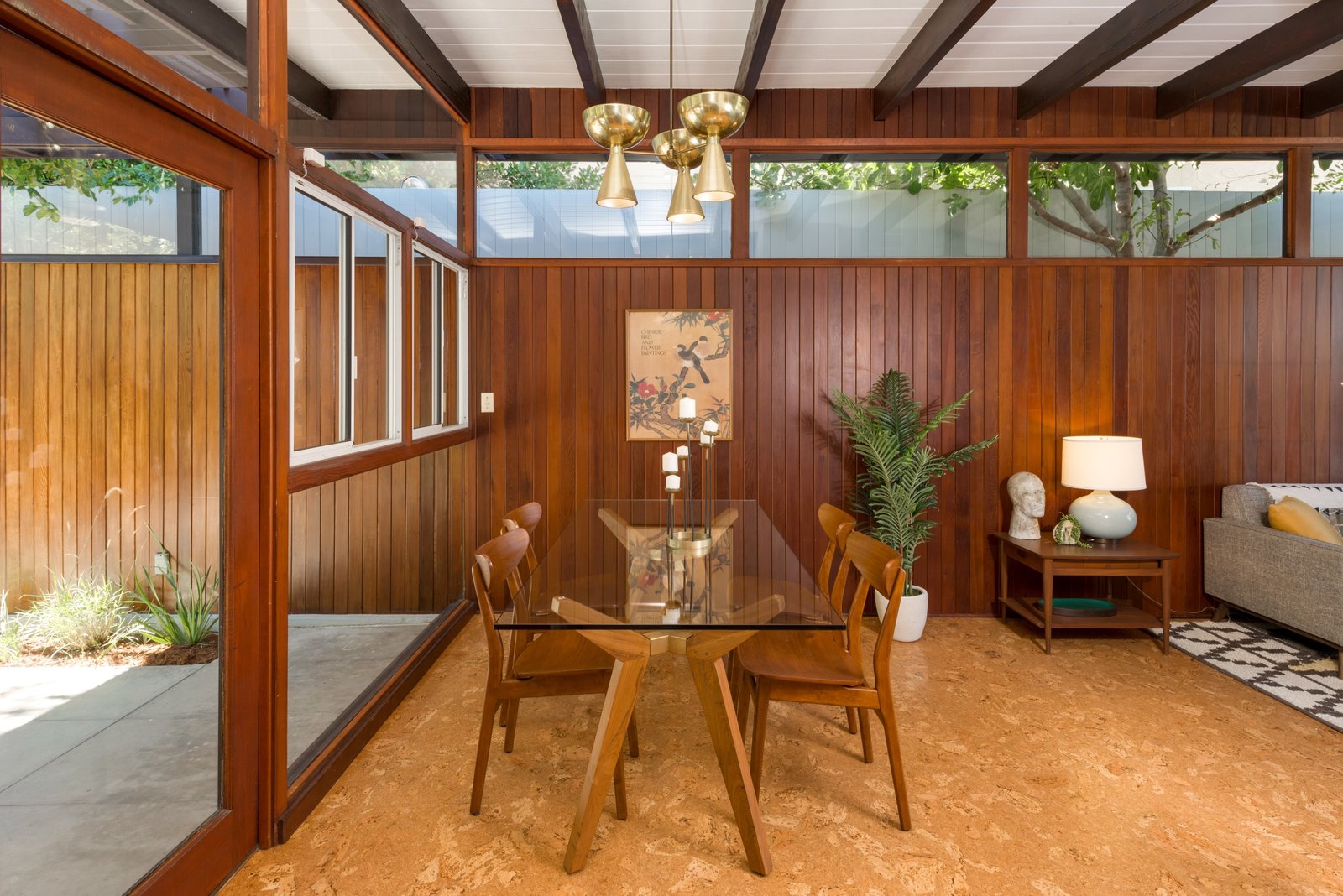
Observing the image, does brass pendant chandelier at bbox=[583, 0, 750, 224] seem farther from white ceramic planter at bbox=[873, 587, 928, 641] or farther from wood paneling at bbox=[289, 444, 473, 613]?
white ceramic planter at bbox=[873, 587, 928, 641]

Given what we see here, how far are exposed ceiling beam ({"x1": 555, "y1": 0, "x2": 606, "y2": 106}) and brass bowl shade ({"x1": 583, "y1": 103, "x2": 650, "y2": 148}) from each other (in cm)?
97

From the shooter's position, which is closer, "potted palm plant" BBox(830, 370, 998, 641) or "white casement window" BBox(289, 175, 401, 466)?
"white casement window" BBox(289, 175, 401, 466)

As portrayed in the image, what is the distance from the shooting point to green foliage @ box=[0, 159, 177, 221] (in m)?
1.18

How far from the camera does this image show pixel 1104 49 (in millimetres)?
3094

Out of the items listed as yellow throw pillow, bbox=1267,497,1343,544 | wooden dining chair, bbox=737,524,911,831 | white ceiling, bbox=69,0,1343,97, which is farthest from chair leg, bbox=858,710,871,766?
white ceiling, bbox=69,0,1343,97

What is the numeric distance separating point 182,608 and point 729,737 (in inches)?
A: 54.9

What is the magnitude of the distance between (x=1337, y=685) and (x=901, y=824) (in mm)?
2429

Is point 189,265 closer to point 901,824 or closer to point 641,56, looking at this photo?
point 901,824

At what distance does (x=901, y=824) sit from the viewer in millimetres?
1960

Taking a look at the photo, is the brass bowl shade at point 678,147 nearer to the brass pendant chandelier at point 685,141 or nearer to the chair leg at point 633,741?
the brass pendant chandelier at point 685,141

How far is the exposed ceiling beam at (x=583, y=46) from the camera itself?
2.74m

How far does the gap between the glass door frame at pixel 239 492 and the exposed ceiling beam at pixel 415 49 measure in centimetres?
121

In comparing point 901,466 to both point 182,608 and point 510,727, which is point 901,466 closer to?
point 510,727

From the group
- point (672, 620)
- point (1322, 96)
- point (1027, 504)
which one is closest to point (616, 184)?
point (672, 620)
